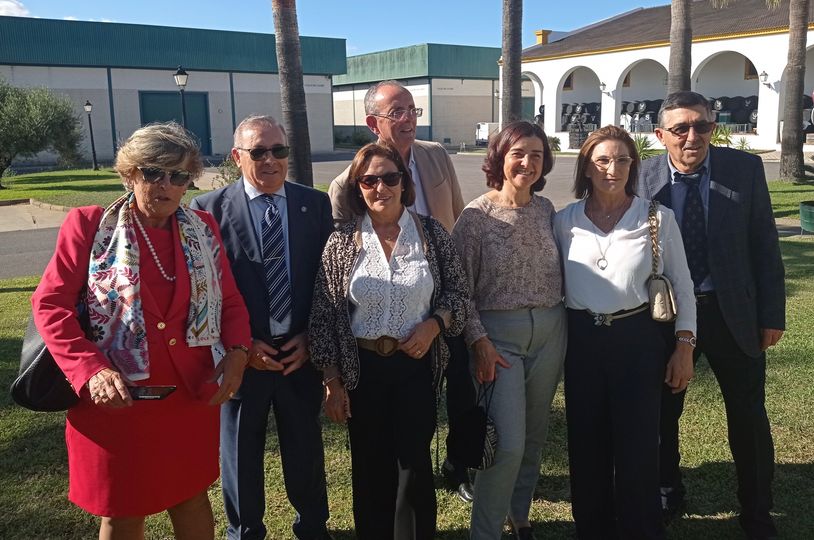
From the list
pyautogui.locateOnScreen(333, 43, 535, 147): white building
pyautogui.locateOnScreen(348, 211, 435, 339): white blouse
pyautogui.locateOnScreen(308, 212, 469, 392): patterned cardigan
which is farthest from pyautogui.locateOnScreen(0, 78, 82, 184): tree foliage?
pyautogui.locateOnScreen(348, 211, 435, 339): white blouse

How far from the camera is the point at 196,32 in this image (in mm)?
40469

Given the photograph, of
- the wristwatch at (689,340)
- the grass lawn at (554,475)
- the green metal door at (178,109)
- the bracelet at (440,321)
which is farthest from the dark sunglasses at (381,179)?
the green metal door at (178,109)

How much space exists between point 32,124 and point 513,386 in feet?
91.8

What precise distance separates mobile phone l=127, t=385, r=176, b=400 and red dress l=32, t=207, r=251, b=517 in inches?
2.1

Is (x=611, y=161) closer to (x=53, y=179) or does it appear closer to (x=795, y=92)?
(x=795, y=92)

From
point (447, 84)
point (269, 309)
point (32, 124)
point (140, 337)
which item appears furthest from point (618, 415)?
point (447, 84)

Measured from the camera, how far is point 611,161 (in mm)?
3023

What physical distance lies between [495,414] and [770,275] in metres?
1.45

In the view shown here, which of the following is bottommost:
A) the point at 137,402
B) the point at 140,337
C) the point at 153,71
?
the point at 137,402

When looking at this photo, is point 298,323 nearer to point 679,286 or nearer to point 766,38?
point 679,286

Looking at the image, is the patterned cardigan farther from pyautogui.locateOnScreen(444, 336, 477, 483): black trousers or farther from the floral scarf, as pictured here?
the floral scarf

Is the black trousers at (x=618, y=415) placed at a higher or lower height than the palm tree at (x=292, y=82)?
lower

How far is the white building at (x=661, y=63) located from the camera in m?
28.9

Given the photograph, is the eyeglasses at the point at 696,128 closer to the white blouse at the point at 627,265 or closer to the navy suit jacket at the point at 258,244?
the white blouse at the point at 627,265
